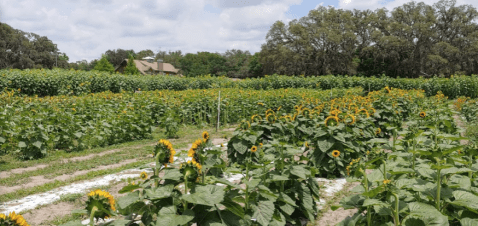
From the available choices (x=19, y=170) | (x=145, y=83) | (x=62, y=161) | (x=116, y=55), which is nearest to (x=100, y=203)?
(x=19, y=170)

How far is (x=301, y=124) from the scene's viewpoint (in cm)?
508

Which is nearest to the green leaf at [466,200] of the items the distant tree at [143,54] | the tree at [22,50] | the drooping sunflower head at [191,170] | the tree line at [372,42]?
the drooping sunflower head at [191,170]

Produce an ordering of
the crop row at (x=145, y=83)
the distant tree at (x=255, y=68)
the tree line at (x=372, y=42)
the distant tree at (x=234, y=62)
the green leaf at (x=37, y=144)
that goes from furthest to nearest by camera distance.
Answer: the distant tree at (x=234, y=62) < the distant tree at (x=255, y=68) < the tree line at (x=372, y=42) < the crop row at (x=145, y=83) < the green leaf at (x=37, y=144)

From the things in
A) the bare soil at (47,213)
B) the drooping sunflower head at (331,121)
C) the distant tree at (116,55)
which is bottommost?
the bare soil at (47,213)

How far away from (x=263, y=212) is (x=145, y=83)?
61.1 ft

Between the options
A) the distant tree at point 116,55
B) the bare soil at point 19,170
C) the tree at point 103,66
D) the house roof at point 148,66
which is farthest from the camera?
the distant tree at point 116,55

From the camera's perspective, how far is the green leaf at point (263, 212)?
85.5 inches

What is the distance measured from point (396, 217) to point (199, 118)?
850 cm

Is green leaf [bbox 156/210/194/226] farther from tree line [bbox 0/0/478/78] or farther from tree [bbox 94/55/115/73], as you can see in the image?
tree [bbox 94/55/115/73]

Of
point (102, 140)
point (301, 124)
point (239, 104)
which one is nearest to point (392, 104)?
point (301, 124)

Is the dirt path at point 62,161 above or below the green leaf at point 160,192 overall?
below

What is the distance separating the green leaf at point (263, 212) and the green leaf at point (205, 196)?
0.50 meters

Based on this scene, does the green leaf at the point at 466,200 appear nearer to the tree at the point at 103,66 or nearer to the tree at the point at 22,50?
the tree at the point at 22,50

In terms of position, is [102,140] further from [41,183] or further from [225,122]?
[225,122]
